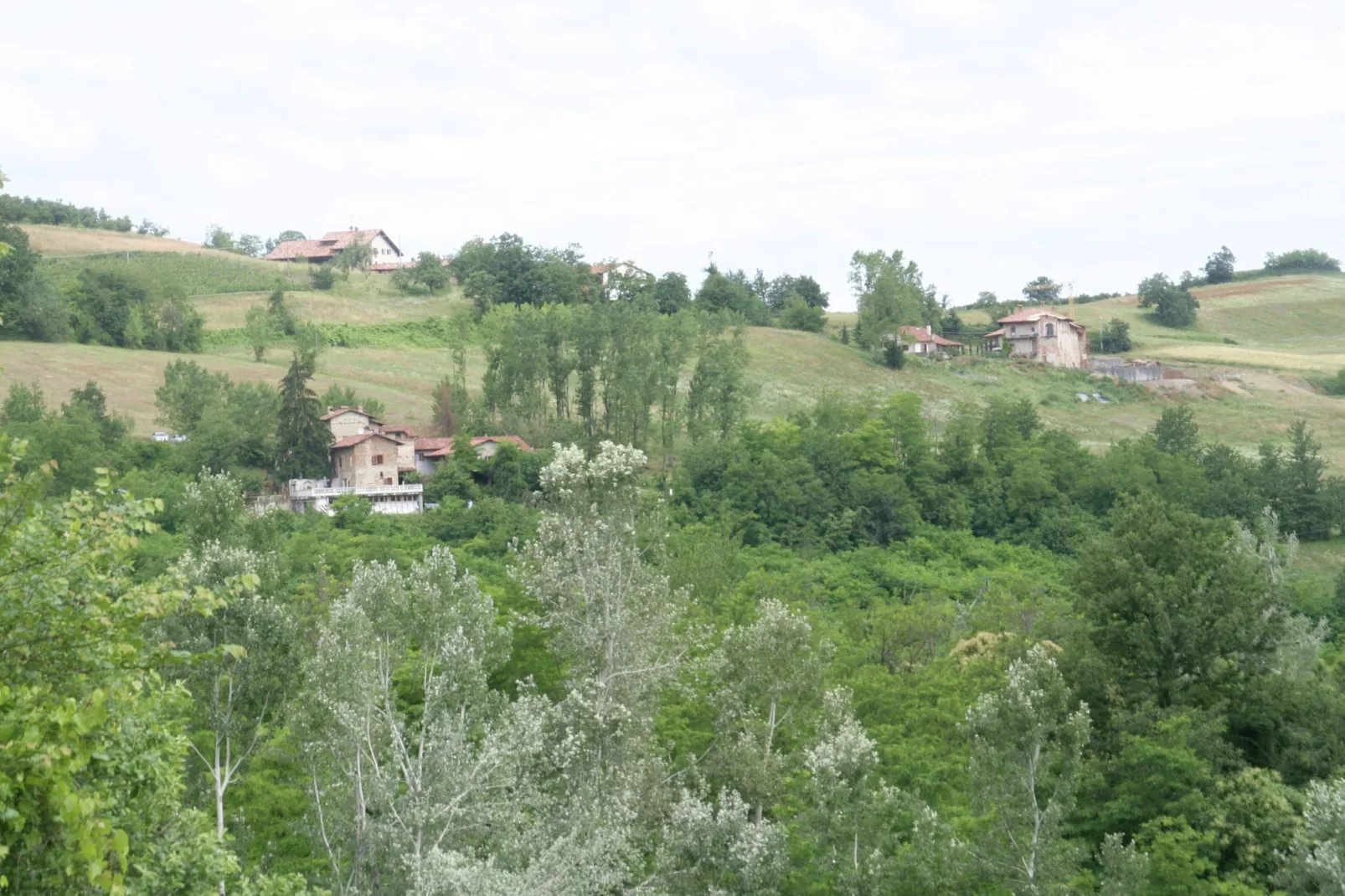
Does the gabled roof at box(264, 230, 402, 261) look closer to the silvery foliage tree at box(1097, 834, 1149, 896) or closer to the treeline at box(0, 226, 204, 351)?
the treeline at box(0, 226, 204, 351)

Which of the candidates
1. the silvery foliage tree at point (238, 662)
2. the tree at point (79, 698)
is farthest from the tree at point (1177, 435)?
the tree at point (79, 698)

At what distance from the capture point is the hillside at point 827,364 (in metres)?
83.8

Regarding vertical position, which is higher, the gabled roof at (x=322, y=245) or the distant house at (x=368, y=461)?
the gabled roof at (x=322, y=245)

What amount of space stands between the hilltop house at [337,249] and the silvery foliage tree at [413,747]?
370ft

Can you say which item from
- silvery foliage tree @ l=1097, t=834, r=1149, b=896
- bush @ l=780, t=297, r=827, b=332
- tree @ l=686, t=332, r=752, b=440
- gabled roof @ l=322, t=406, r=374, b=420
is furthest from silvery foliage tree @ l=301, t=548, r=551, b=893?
bush @ l=780, t=297, r=827, b=332

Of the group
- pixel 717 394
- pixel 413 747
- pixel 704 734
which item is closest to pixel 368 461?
pixel 717 394

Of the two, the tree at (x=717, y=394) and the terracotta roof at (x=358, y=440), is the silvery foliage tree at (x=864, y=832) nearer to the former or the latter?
the terracotta roof at (x=358, y=440)

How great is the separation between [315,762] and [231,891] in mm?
14083

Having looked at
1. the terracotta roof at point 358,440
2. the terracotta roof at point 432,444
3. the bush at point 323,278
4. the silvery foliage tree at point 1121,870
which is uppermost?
the bush at point 323,278

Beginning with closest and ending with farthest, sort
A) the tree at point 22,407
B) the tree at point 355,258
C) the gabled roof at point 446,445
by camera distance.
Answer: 1. the tree at point 22,407
2. the gabled roof at point 446,445
3. the tree at point 355,258

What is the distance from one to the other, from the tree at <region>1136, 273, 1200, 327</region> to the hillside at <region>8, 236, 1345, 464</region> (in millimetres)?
1399

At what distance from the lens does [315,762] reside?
86.2ft

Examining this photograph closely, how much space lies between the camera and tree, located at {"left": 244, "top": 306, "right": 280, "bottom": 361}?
Result: 9075 cm

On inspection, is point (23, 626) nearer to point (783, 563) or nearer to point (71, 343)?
point (783, 563)
